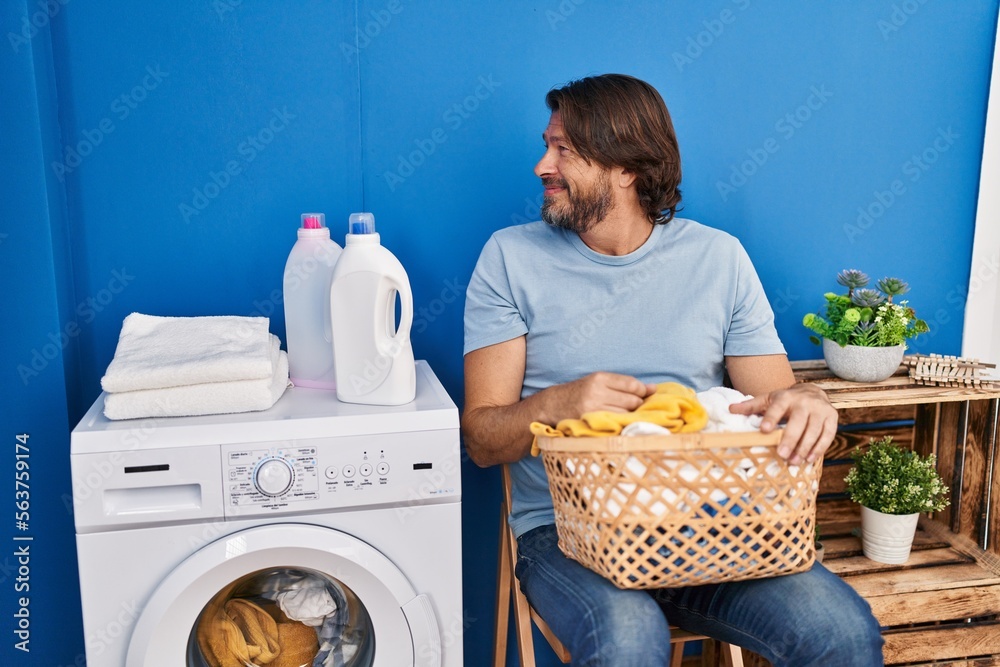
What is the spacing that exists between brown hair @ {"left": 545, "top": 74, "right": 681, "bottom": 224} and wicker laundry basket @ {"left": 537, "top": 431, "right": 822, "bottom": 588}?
0.64 meters

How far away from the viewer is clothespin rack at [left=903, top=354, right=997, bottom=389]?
72.1 inches

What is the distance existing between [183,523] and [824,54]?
166 cm

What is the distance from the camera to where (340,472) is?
1.39m

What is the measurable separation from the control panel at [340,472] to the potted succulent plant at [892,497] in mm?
987

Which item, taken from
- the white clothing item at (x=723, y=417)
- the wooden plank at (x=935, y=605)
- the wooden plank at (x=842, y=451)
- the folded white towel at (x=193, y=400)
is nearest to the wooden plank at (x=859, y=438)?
the wooden plank at (x=842, y=451)

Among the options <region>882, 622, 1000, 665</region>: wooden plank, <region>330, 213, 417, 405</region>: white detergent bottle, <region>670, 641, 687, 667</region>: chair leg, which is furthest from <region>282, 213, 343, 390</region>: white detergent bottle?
<region>882, 622, 1000, 665</region>: wooden plank

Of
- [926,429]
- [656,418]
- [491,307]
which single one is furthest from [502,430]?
[926,429]

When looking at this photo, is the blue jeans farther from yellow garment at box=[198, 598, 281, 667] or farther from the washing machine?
yellow garment at box=[198, 598, 281, 667]

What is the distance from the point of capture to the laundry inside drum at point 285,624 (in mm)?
1489

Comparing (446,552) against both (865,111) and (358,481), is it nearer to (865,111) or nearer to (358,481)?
(358,481)

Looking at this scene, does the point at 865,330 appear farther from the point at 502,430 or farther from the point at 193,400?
the point at 193,400

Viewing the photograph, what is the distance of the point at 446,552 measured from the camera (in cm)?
145

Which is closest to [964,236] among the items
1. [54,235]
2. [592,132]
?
[592,132]

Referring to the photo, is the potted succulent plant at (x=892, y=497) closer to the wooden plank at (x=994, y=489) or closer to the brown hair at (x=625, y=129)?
the wooden plank at (x=994, y=489)
